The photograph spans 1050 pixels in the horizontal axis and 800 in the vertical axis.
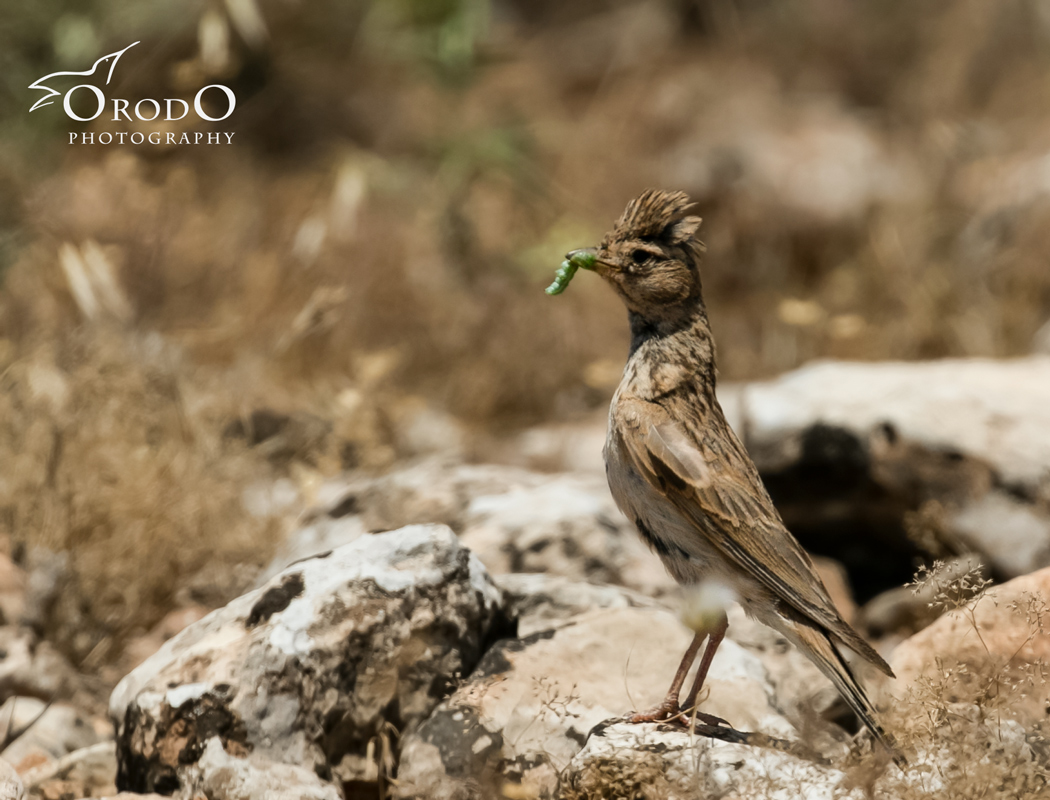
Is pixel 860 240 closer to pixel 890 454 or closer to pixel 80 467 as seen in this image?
pixel 890 454

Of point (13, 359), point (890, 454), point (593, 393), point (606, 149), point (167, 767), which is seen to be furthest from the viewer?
point (606, 149)

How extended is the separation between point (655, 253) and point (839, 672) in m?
1.51

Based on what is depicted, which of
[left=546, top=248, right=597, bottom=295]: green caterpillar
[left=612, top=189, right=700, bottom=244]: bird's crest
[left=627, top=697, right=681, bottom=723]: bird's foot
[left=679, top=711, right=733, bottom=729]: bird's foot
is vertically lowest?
[left=679, top=711, right=733, bottom=729]: bird's foot

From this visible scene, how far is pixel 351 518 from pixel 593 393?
3298 millimetres

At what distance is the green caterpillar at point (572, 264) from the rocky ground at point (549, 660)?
96 cm

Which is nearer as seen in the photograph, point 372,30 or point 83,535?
point 83,535

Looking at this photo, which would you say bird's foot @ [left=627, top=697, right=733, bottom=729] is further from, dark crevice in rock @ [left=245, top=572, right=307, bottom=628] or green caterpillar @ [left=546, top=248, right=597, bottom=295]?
green caterpillar @ [left=546, top=248, right=597, bottom=295]

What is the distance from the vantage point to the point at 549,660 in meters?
3.90

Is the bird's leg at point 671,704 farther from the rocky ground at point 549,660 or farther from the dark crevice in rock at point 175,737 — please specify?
the dark crevice in rock at point 175,737

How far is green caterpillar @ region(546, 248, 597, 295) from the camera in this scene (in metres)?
3.91

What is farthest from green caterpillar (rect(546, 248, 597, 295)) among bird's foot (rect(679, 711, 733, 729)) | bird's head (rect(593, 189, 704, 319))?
bird's foot (rect(679, 711, 733, 729))

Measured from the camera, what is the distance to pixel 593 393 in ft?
27.8

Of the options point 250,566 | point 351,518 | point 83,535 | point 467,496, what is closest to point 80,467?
point 83,535

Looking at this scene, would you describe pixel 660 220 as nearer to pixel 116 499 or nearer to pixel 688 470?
pixel 688 470
